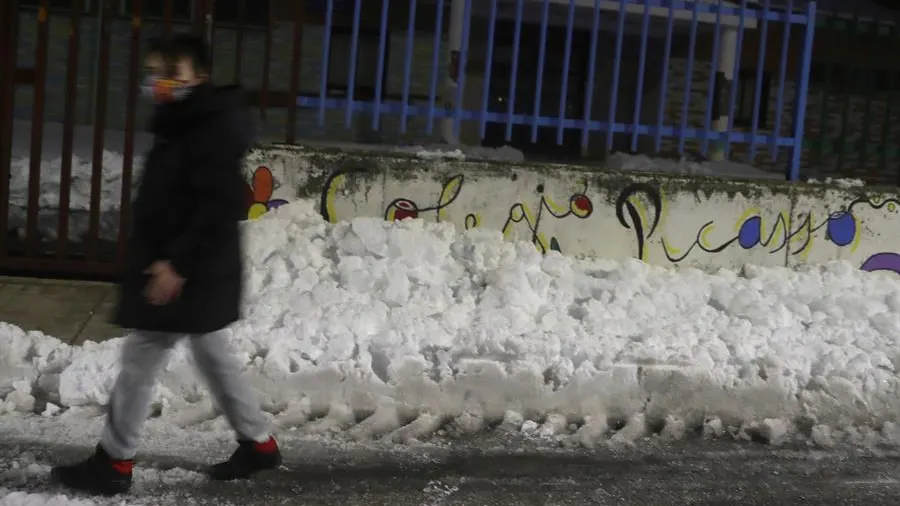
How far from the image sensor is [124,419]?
358cm

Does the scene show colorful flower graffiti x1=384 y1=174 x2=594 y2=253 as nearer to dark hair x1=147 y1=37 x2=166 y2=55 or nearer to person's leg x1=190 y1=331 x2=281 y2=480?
person's leg x1=190 y1=331 x2=281 y2=480

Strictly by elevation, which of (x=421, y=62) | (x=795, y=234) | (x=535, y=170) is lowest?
(x=795, y=234)

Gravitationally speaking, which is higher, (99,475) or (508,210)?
(508,210)

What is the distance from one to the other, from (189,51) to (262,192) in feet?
10.2

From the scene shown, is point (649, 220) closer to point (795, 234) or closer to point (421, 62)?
point (795, 234)

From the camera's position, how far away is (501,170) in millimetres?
6672

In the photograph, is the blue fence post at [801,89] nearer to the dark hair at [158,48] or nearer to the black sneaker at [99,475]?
the dark hair at [158,48]

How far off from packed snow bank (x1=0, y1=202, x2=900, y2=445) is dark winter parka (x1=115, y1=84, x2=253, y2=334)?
114 centimetres

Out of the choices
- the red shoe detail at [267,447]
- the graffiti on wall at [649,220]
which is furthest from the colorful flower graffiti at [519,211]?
the red shoe detail at [267,447]

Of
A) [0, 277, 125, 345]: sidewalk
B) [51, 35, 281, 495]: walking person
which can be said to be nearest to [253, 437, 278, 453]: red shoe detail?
[51, 35, 281, 495]: walking person

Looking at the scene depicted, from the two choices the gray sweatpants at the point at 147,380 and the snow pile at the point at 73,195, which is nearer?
the gray sweatpants at the point at 147,380

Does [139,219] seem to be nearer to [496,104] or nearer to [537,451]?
[537,451]

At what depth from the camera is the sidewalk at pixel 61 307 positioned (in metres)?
5.44

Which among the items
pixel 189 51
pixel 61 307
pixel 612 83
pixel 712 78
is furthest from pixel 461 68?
pixel 189 51
